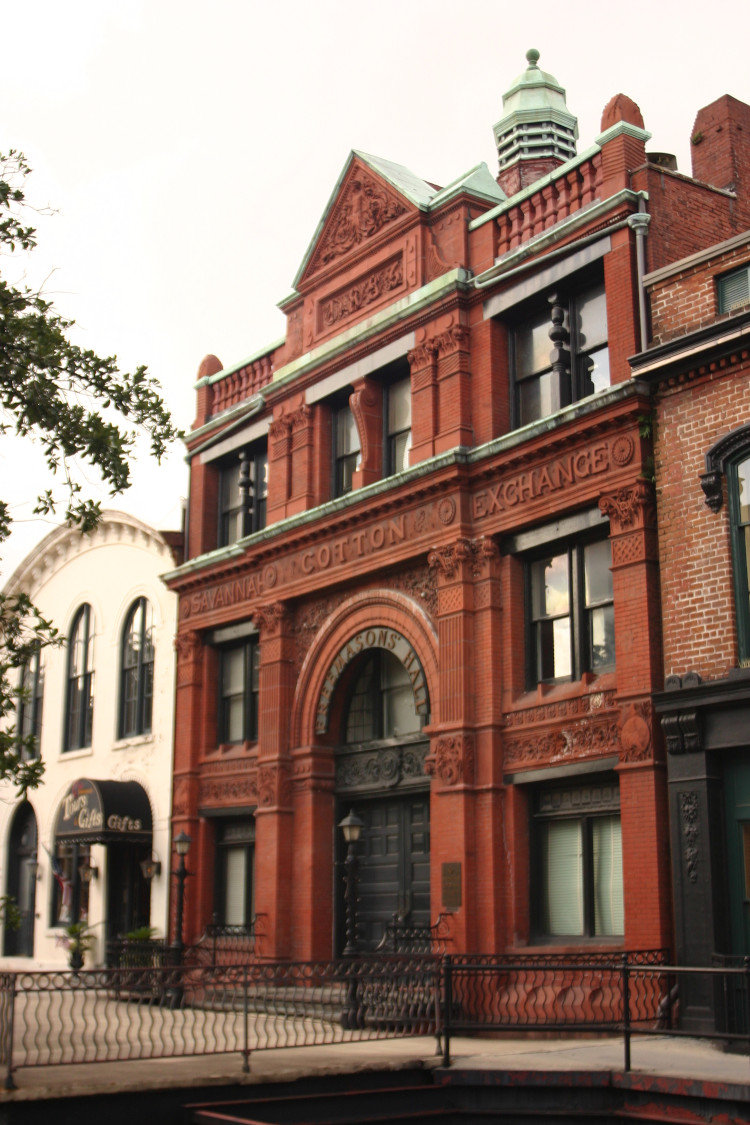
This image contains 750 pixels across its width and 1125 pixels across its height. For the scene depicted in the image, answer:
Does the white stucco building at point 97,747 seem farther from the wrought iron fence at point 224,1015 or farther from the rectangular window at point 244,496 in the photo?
→ the wrought iron fence at point 224,1015

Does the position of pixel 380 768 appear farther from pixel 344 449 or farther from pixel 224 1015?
pixel 224 1015

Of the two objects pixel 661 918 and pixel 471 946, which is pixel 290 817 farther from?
pixel 661 918

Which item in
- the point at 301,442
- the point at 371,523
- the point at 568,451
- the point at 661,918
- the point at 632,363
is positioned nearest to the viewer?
the point at 661,918

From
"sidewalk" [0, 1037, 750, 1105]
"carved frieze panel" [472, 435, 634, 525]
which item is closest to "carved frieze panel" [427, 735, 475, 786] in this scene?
"carved frieze panel" [472, 435, 634, 525]

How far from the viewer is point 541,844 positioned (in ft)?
66.8

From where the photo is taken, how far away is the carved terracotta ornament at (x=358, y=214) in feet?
82.7

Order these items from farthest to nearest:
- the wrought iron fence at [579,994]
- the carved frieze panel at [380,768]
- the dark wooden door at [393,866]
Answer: the carved frieze panel at [380,768]
the dark wooden door at [393,866]
the wrought iron fence at [579,994]

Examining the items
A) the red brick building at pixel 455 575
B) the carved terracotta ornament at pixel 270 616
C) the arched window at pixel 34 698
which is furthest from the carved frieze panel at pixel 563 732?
the arched window at pixel 34 698

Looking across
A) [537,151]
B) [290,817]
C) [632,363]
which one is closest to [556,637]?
[632,363]

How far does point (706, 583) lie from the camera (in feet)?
57.7

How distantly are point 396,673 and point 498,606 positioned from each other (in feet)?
11.6

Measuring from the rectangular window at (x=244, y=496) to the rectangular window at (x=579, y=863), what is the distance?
1100cm

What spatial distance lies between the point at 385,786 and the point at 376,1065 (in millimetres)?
9363

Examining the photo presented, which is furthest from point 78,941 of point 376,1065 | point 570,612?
point 376,1065
